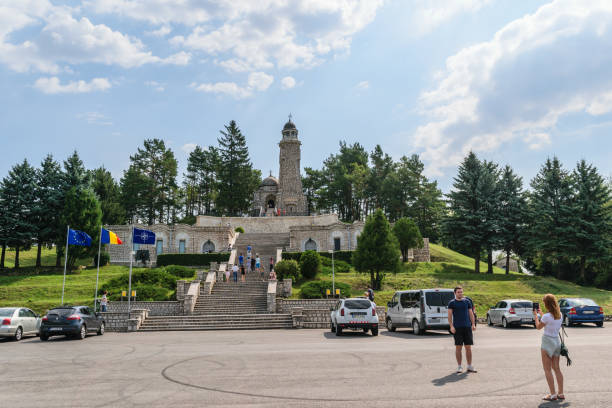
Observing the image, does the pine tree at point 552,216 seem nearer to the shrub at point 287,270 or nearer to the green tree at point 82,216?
the shrub at point 287,270

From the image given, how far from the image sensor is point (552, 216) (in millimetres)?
40969

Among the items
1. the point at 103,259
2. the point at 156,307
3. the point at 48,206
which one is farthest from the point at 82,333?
the point at 48,206

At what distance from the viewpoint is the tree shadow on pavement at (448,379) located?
308 inches

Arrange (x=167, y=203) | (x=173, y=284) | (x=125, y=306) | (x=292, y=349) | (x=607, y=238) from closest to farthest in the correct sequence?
(x=292, y=349)
(x=125, y=306)
(x=173, y=284)
(x=607, y=238)
(x=167, y=203)

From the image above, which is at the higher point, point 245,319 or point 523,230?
point 523,230

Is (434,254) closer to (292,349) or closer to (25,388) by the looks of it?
(292,349)

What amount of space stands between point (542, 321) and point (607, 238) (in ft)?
126

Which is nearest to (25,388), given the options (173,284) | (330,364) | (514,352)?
(330,364)

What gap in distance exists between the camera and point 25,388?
25.3 ft

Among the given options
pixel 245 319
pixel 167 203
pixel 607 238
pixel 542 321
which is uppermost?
pixel 167 203

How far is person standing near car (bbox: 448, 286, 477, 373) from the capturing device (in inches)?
348

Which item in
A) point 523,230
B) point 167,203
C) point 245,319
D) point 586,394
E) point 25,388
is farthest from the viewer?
point 167,203

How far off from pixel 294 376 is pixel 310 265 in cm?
2526

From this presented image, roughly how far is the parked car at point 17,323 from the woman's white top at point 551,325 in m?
17.7
